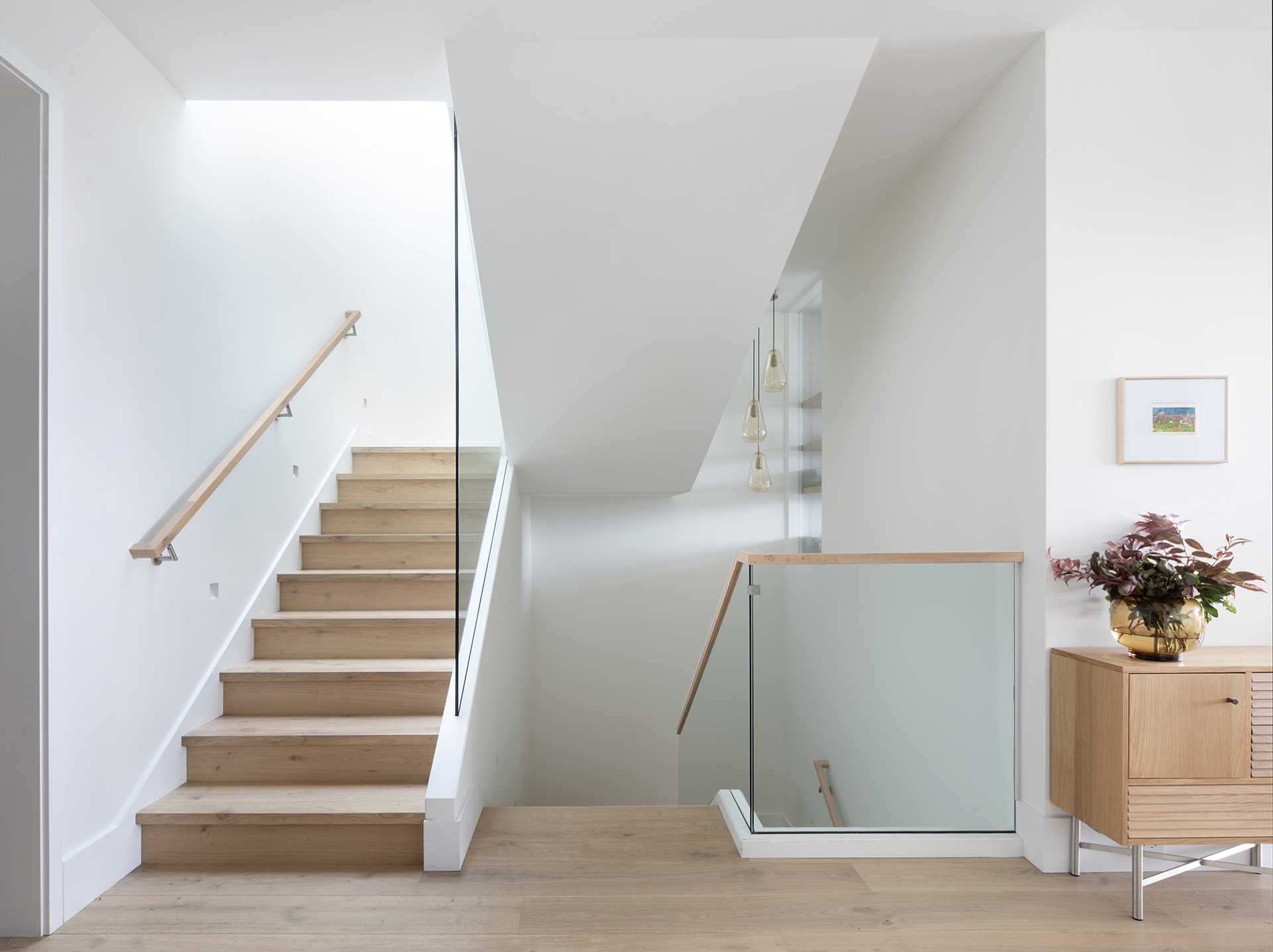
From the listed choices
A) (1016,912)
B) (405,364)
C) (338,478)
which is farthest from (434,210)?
(1016,912)

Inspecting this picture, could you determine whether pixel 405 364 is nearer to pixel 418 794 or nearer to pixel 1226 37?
pixel 418 794

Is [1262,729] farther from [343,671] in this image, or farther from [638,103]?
[343,671]

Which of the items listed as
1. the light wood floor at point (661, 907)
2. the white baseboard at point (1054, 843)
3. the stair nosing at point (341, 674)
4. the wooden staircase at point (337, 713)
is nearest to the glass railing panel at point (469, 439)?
the wooden staircase at point (337, 713)

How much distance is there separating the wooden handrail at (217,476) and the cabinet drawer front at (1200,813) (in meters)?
2.95

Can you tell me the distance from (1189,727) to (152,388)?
10.7 feet

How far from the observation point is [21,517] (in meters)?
2.32

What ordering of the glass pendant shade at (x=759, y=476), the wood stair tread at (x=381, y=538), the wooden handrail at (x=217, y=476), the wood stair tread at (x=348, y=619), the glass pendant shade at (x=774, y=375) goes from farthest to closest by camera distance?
the glass pendant shade at (x=759, y=476), the glass pendant shade at (x=774, y=375), the wood stair tread at (x=381, y=538), the wood stair tread at (x=348, y=619), the wooden handrail at (x=217, y=476)

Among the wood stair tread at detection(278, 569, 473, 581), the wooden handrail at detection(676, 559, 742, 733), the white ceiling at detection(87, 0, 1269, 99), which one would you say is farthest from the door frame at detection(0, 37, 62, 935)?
the wooden handrail at detection(676, 559, 742, 733)

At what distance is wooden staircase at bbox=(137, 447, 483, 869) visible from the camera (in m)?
2.78

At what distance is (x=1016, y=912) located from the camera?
96.8 inches

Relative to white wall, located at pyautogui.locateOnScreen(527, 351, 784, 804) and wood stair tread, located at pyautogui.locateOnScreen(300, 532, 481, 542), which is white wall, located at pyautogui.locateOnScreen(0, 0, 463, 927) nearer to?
wood stair tread, located at pyautogui.locateOnScreen(300, 532, 481, 542)

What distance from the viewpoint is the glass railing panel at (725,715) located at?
310 centimetres

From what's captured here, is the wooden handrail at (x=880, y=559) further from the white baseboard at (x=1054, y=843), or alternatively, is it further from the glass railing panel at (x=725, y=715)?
the white baseboard at (x=1054, y=843)

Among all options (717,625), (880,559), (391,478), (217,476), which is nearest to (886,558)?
(880,559)
